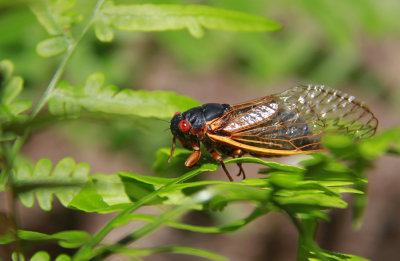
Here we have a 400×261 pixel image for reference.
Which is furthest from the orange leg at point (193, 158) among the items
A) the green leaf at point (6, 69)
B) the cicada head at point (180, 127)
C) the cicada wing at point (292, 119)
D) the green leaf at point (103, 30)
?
the green leaf at point (6, 69)

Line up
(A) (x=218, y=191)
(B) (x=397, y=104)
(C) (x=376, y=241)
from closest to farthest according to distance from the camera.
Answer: (A) (x=218, y=191) → (C) (x=376, y=241) → (B) (x=397, y=104)

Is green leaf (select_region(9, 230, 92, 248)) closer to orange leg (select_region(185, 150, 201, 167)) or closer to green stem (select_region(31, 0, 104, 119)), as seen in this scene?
green stem (select_region(31, 0, 104, 119))

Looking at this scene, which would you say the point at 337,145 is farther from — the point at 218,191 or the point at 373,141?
the point at 218,191

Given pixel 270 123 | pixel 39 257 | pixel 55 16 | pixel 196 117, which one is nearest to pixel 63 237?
pixel 39 257

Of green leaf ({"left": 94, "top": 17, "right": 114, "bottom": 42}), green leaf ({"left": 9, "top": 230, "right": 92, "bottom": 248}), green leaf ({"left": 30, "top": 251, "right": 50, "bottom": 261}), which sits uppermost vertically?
green leaf ({"left": 94, "top": 17, "right": 114, "bottom": 42})

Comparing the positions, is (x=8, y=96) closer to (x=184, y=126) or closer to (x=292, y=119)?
(x=184, y=126)

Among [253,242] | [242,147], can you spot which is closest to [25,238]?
[242,147]

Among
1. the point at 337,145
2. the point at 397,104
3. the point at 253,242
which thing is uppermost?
the point at 337,145

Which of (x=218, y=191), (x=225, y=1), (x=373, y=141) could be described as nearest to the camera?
(x=373, y=141)

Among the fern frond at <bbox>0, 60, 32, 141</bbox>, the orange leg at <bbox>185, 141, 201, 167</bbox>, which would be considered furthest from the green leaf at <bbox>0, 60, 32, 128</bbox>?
the orange leg at <bbox>185, 141, 201, 167</bbox>
